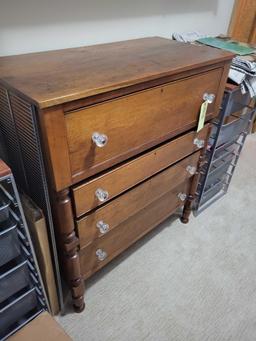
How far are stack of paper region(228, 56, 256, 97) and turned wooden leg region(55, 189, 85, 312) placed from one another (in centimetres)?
93

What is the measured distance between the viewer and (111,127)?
77 cm

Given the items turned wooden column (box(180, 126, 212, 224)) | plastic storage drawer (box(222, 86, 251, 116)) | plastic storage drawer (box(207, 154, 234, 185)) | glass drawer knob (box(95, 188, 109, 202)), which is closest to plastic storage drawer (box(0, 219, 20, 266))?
glass drawer knob (box(95, 188, 109, 202))

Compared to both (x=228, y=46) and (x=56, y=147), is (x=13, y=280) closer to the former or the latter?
(x=56, y=147)

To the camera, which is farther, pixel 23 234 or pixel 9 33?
pixel 9 33

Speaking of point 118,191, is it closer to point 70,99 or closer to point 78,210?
point 78,210

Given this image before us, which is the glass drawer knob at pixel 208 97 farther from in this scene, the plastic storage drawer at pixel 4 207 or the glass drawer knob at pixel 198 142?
the plastic storage drawer at pixel 4 207

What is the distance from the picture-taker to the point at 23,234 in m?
0.80

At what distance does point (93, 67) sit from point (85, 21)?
1.43ft

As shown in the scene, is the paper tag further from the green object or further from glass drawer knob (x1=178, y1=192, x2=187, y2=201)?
the green object

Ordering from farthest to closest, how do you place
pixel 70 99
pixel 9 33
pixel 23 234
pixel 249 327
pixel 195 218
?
pixel 195 218 → pixel 249 327 → pixel 9 33 → pixel 23 234 → pixel 70 99

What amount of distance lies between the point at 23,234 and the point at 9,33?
0.71 meters

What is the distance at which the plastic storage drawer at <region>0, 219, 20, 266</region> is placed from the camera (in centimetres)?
74

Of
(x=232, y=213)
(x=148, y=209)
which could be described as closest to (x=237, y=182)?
(x=232, y=213)

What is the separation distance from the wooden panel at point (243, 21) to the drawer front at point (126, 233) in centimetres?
135
